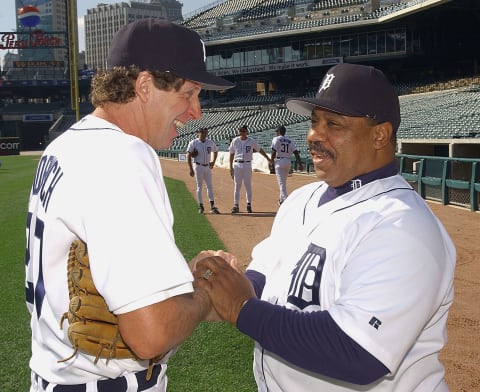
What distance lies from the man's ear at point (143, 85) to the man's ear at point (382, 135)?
0.84 m

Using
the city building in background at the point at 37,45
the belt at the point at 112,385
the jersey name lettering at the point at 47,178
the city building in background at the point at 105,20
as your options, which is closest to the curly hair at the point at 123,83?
the jersey name lettering at the point at 47,178

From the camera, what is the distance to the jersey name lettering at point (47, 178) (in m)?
1.53

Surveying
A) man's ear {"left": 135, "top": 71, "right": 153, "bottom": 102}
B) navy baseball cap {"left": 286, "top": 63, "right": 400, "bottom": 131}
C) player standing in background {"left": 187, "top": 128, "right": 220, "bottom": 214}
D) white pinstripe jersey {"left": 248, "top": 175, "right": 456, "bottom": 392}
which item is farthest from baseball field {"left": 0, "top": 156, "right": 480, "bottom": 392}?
man's ear {"left": 135, "top": 71, "right": 153, "bottom": 102}

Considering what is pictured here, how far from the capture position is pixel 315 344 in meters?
1.55

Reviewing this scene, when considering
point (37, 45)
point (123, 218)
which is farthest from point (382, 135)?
point (37, 45)

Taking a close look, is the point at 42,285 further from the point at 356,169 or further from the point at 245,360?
the point at 245,360

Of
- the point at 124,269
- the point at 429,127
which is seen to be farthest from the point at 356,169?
the point at 429,127

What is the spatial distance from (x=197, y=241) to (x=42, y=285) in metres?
7.09

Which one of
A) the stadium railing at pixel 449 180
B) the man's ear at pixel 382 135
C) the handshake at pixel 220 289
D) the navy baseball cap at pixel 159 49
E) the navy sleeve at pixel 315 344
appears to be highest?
the navy baseball cap at pixel 159 49

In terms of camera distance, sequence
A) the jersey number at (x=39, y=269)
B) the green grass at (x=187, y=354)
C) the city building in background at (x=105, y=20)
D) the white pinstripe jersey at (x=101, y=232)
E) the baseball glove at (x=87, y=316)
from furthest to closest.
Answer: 1. the city building in background at (x=105, y=20)
2. the green grass at (x=187, y=354)
3. the jersey number at (x=39, y=269)
4. the baseball glove at (x=87, y=316)
5. the white pinstripe jersey at (x=101, y=232)

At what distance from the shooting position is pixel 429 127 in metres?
19.8

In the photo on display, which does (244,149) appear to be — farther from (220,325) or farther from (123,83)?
(123,83)

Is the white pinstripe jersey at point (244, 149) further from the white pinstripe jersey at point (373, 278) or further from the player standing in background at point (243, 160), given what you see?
the white pinstripe jersey at point (373, 278)

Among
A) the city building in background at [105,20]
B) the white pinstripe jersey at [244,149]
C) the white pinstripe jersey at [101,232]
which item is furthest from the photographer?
the city building in background at [105,20]
